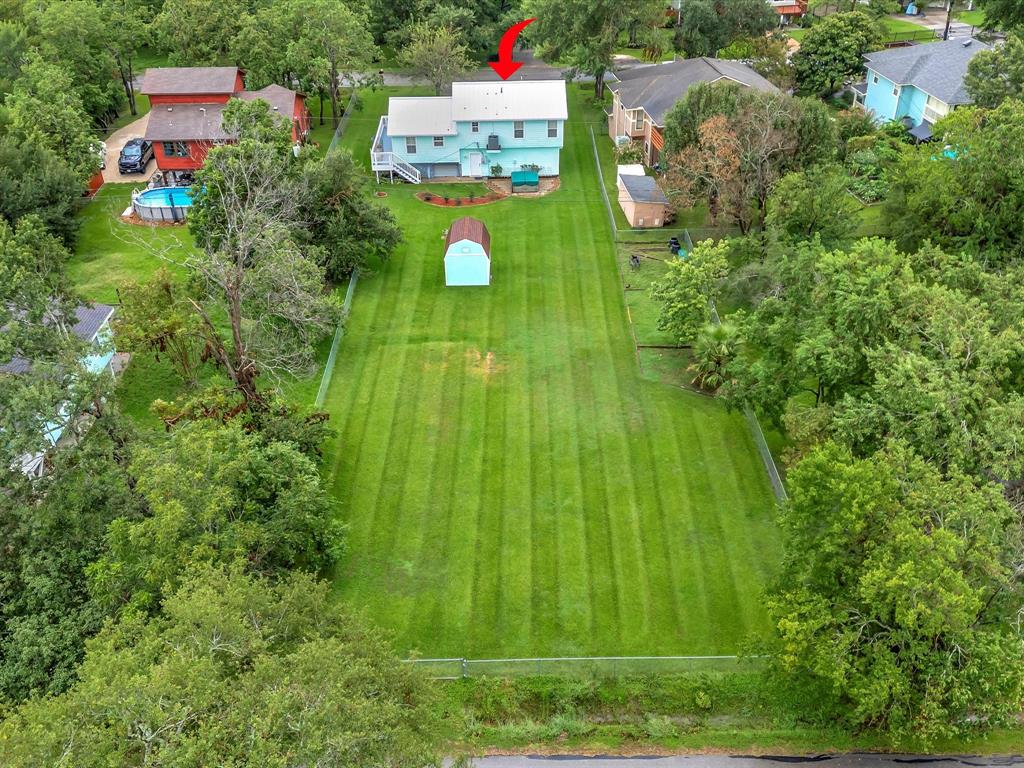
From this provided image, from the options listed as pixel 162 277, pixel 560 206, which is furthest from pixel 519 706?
pixel 560 206

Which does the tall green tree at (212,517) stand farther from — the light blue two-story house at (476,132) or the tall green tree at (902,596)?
the light blue two-story house at (476,132)

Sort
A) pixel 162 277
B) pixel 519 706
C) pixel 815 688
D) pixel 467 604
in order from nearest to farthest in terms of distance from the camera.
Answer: pixel 815 688 < pixel 519 706 < pixel 467 604 < pixel 162 277

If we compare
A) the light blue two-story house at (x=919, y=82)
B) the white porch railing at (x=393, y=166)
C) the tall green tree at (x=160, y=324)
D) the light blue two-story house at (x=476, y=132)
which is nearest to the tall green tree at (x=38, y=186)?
the tall green tree at (x=160, y=324)

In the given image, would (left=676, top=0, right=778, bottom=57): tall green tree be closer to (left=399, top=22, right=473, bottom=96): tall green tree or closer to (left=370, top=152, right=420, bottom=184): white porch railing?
(left=399, top=22, right=473, bottom=96): tall green tree

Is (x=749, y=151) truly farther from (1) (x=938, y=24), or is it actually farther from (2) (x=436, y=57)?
(1) (x=938, y=24)

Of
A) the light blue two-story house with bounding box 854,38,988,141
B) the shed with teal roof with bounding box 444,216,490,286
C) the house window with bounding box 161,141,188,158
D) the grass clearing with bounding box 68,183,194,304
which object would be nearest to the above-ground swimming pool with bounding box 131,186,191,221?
the grass clearing with bounding box 68,183,194,304

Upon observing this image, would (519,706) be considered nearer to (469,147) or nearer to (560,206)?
(560,206)
